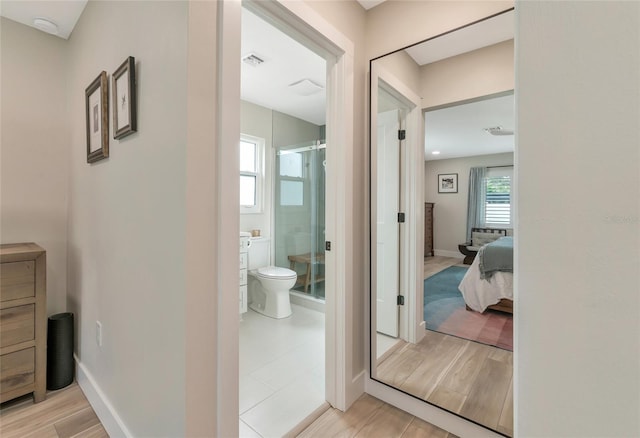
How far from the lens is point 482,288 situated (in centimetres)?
145

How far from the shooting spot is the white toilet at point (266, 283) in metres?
3.11

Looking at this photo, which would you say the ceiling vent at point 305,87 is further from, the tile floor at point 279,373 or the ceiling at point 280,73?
the tile floor at point 279,373

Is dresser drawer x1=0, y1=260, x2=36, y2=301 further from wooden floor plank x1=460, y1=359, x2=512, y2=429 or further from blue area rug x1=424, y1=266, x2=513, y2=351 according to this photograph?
wooden floor plank x1=460, y1=359, x2=512, y2=429

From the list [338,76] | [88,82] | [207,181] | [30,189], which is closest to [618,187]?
[207,181]

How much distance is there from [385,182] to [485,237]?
646 millimetres

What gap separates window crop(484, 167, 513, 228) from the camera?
4.25 ft

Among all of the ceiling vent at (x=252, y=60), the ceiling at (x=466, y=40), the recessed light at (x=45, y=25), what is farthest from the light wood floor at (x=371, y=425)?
the recessed light at (x=45, y=25)

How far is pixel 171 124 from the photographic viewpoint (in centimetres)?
104

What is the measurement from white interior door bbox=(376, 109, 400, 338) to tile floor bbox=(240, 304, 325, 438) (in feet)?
2.12

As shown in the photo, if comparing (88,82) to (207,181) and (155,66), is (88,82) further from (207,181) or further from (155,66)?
(207,181)

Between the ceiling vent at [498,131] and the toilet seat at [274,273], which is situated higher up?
the ceiling vent at [498,131]

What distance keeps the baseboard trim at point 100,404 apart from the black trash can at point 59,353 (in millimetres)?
61

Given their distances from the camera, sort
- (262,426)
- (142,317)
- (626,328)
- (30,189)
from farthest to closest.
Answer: (30,189) < (262,426) < (142,317) < (626,328)

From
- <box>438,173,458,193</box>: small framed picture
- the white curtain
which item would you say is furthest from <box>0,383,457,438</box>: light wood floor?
<box>438,173,458,193</box>: small framed picture
